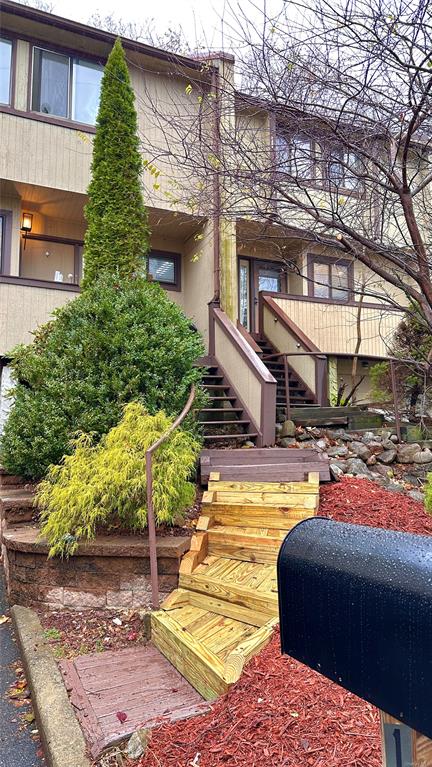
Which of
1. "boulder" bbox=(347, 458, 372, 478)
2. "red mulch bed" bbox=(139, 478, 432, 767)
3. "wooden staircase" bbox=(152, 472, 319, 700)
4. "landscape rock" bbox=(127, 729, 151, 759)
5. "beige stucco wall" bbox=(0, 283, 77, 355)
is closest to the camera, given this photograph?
"red mulch bed" bbox=(139, 478, 432, 767)

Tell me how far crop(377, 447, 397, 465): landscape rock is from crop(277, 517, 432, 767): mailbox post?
6053mm

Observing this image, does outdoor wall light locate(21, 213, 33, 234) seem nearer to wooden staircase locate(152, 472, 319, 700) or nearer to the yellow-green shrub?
the yellow-green shrub

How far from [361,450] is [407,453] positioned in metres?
0.64

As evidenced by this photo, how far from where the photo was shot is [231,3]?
4.22 meters

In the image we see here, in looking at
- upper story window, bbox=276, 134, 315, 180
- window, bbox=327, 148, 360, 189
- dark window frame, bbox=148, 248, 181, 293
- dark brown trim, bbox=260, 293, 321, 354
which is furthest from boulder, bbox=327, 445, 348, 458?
dark window frame, bbox=148, 248, 181, 293

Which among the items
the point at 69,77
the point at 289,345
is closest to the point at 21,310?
the point at 69,77

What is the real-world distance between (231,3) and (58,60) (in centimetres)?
650

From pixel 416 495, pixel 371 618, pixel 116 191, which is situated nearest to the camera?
pixel 371 618

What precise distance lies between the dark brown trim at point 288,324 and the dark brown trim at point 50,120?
461cm

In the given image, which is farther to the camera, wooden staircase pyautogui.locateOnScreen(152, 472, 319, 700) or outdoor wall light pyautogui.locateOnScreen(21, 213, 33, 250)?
outdoor wall light pyautogui.locateOnScreen(21, 213, 33, 250)

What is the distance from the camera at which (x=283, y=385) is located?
9734mm

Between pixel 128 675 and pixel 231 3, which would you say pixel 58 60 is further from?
pixel 128 675

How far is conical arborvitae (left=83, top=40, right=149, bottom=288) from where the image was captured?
24.8ft

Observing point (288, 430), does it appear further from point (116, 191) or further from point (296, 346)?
point (116, 191)
